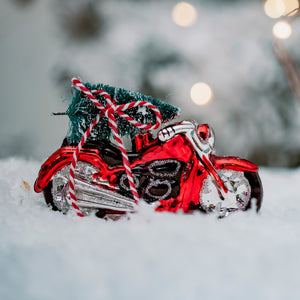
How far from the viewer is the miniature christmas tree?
1.13 m

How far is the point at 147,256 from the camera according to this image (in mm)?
804

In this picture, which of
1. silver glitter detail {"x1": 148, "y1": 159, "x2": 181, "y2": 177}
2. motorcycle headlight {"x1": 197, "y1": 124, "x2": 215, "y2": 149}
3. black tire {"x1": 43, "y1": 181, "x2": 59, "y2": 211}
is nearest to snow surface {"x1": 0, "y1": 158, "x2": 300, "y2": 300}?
black tire {"x1": 43, "y1": 181, "x2": 59, "y2": 211}

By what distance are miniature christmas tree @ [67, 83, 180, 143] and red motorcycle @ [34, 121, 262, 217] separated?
5 centimetres

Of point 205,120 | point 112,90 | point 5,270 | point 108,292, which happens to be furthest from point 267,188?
point 5,270

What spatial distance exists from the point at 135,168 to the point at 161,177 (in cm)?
11

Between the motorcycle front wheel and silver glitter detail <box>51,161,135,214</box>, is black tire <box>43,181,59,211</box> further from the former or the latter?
the motorcycle front wheel

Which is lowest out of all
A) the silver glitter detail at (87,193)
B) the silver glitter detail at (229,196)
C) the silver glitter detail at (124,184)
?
the silver glitter detail at (87,193)

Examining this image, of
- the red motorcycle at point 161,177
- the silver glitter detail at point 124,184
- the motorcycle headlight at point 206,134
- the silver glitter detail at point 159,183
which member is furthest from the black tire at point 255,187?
the silver glitter detail at point 124,184

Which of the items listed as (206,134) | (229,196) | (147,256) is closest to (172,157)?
(206,134)

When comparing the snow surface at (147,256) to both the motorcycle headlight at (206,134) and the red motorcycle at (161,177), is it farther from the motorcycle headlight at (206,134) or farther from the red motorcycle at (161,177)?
the motorcycle headlight at (206,134)

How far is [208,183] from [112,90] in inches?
20.5

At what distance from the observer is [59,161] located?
3.76 ft

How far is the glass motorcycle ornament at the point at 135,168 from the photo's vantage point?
114 centimetres

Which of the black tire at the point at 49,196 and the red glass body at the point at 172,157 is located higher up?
the red glass body at the point at 172,157
